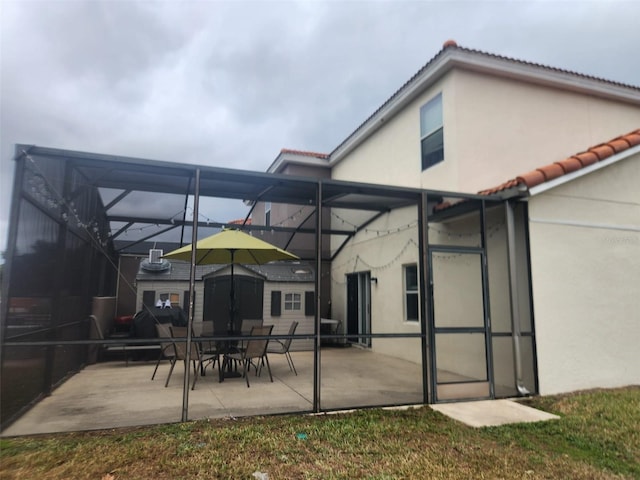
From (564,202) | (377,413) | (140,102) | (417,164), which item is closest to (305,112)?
(140,102)

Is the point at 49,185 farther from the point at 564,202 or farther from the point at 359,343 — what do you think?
the point at 359,343

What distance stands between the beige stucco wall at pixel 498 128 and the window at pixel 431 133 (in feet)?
0.37

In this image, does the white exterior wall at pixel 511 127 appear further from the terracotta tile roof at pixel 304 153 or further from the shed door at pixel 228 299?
the terracotta tile roof at pixel 304 153

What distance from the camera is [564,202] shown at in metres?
5.82

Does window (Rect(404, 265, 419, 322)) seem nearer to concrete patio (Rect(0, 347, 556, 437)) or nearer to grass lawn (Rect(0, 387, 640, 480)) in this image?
concrete patio (Rect(0, 347, 556, 437))

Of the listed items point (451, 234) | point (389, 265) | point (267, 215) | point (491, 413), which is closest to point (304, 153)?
point (267, 215)

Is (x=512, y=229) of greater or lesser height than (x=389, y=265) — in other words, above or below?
above

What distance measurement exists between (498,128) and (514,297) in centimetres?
329

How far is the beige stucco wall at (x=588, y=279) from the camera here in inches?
216

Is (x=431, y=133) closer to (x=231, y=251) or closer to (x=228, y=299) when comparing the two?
(x=231, y=251)

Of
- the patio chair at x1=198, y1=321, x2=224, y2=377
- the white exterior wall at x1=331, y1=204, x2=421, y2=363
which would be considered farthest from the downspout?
the patio chair at x1=198, y1=321, x2=224, y2=377

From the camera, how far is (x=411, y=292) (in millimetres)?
8180

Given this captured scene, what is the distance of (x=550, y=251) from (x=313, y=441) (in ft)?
13.8

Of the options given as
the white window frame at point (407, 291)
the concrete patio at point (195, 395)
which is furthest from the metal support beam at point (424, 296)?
the white window frame at point (407, 291)
